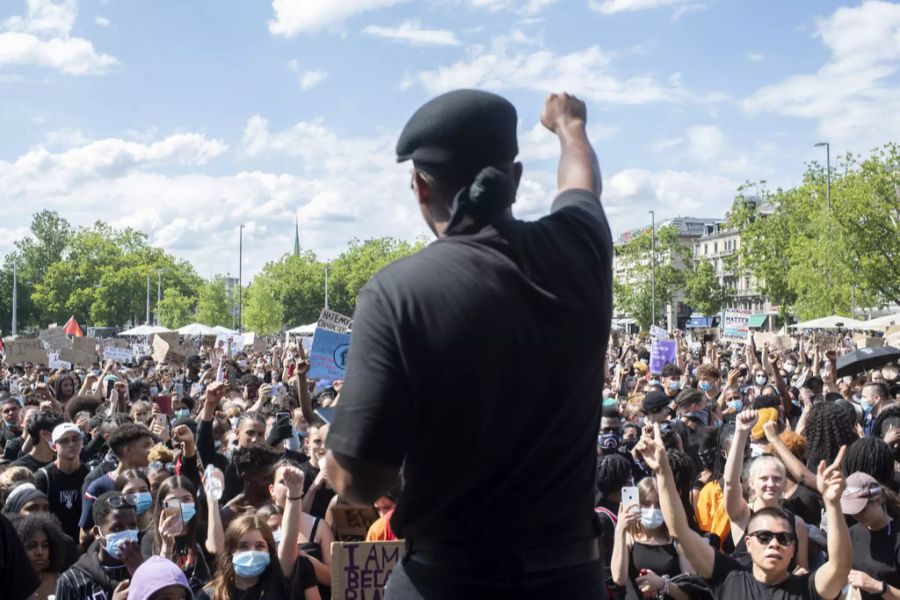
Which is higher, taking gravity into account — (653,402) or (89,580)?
(653,402)

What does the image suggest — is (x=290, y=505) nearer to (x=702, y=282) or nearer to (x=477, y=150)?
(x=477, y=150)

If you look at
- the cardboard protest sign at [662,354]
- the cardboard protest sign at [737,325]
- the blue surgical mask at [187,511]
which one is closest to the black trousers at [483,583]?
the blue surgical mask at [187,511]

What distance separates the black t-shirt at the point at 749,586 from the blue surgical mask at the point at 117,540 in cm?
308

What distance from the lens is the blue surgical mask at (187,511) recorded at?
5855 millimetres

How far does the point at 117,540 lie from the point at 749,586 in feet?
11.1

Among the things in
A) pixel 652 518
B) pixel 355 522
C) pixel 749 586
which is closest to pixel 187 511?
pixel 355 522

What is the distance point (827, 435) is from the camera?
7.31m

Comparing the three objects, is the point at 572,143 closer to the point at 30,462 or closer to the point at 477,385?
the point at 477,385

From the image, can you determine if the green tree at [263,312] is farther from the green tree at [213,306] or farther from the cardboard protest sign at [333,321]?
the cardboard protest sign at [333,321]

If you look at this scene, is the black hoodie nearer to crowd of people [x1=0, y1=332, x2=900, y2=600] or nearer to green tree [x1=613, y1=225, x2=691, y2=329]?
crowd of people [x1=0, y1=332, x2=900, y2=600]

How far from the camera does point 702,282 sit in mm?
83938

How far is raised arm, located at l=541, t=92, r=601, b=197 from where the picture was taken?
7.55ft

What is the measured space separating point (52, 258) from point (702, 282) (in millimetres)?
66240

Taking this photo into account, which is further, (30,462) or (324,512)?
(30,462)
